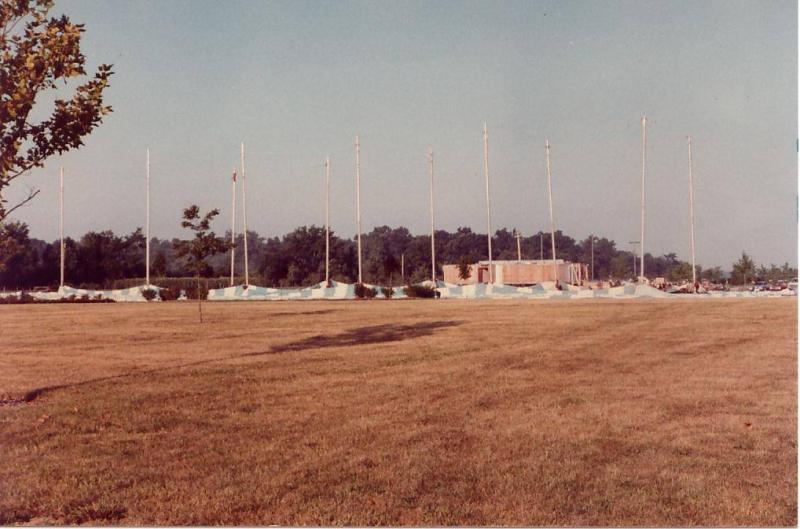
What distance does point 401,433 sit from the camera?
9.20 m

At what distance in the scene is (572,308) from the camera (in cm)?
3544

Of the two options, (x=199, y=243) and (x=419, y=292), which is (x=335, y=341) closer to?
(x=199, y=243)

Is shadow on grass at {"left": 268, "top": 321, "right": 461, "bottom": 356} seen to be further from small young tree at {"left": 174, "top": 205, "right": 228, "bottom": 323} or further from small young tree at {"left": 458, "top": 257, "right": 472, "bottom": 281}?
small young tree at {"left": 458, "top": 257, "right": 472, "bottom": 281}

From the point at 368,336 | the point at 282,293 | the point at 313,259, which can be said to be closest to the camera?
the point at 368,336

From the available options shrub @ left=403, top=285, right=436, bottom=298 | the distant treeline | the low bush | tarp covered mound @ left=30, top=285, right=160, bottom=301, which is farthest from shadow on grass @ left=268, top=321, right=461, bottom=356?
tarp covered mound @ left=30, top=285, right=160, bottom=301

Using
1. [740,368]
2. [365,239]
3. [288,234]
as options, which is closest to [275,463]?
[740,368]

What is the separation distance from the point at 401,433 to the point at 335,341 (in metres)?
11.8

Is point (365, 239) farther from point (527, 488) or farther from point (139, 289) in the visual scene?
point (527, 488)

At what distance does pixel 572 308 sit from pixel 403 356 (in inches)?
785

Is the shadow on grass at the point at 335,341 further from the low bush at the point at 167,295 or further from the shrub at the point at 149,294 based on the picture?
the shrub at the point at 149,294

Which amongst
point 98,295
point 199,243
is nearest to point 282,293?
point 98,295

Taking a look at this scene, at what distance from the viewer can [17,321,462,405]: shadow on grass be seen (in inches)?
513

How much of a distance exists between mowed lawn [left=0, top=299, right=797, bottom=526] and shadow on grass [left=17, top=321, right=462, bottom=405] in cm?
12

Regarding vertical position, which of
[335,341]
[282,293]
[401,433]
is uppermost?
[282,293]
